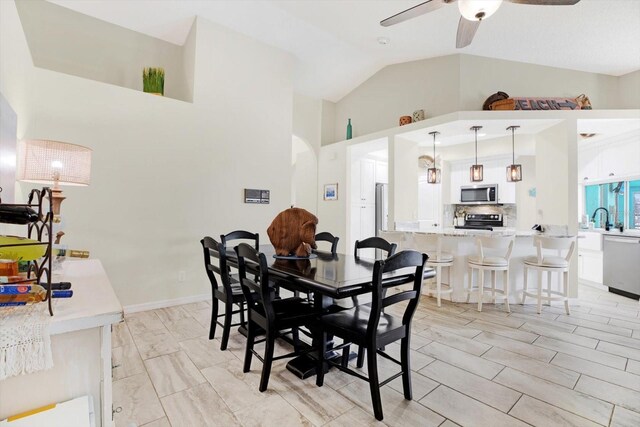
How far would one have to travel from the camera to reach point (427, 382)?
6.86 ft

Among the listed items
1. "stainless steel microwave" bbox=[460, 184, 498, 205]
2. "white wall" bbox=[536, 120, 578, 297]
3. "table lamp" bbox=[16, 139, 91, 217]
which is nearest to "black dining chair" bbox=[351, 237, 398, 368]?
"table lamp" bbox=[16, 139, 91, 217]

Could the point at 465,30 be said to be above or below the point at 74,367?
above

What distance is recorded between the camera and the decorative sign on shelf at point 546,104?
13.4 ft

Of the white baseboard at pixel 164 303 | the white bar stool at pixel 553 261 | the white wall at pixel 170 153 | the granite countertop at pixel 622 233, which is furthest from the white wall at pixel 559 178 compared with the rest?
the white baseboard at pixel 164 303

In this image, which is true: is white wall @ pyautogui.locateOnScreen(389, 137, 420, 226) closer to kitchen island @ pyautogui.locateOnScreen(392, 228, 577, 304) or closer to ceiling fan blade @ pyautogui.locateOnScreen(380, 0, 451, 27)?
kitchen island @ pyautogui.locateOnScreen(392, 228, 577, 304)

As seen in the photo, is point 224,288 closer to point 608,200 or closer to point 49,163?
point 49,163

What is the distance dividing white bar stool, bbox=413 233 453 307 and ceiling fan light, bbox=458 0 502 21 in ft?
7.95

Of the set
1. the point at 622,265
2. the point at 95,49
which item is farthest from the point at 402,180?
the point at 95,49

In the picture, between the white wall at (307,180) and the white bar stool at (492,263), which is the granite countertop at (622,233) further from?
the white wall at (307,180)

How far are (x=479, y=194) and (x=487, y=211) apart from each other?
49 cm

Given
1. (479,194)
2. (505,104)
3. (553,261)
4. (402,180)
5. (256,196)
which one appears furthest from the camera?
(479,194)

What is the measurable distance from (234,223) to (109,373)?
129 inches

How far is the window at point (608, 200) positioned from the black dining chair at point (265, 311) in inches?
231

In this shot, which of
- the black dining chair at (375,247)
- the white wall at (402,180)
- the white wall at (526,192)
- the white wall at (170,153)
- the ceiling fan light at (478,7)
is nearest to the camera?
the ceiling fan light at (478,7)
